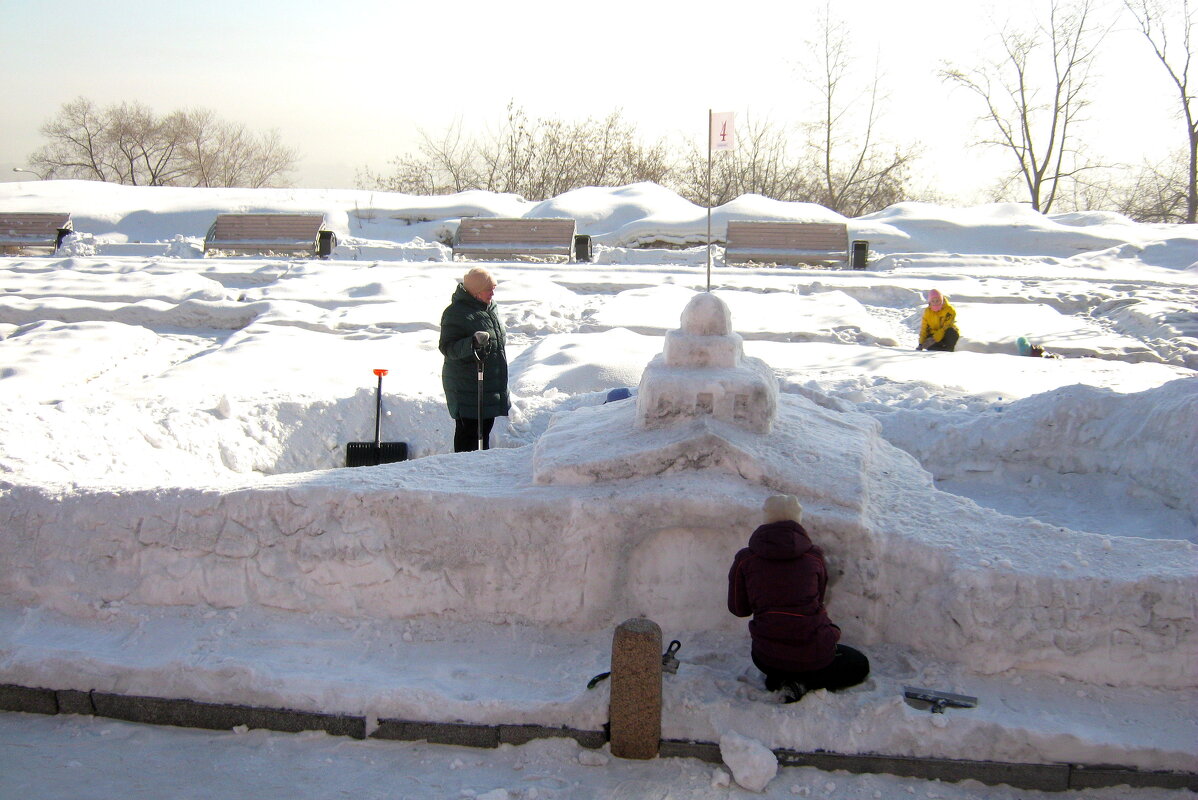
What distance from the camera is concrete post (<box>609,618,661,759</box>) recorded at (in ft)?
10.6

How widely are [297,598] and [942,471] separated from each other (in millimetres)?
3938

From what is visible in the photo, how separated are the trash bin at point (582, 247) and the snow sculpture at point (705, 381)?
450 inches

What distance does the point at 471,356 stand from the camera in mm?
5914

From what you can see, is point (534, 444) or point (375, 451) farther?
point (375, 451)

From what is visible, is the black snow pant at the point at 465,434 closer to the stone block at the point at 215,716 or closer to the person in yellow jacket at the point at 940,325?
the stone block at the point at 215,716

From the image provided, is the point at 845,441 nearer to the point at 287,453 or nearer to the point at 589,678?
the point at 589,678

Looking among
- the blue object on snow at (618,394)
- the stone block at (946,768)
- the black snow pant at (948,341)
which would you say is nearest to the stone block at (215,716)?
the stone block at (946,768)

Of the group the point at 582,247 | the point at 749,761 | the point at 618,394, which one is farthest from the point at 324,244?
→ the point at 749,761

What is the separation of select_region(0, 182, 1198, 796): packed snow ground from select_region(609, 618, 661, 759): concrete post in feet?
0.38

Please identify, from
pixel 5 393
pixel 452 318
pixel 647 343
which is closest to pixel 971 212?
pixel 647 343

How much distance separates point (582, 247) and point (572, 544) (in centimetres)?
1209

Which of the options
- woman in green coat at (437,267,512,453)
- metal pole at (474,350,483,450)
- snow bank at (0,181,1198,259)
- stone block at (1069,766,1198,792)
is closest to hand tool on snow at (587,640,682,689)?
stone block at (1069,766,1198,792)

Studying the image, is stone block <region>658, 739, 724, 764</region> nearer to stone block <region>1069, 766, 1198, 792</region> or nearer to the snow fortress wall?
the snow fortress wall

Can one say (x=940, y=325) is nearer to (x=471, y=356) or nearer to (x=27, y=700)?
(x=471, y=356)
